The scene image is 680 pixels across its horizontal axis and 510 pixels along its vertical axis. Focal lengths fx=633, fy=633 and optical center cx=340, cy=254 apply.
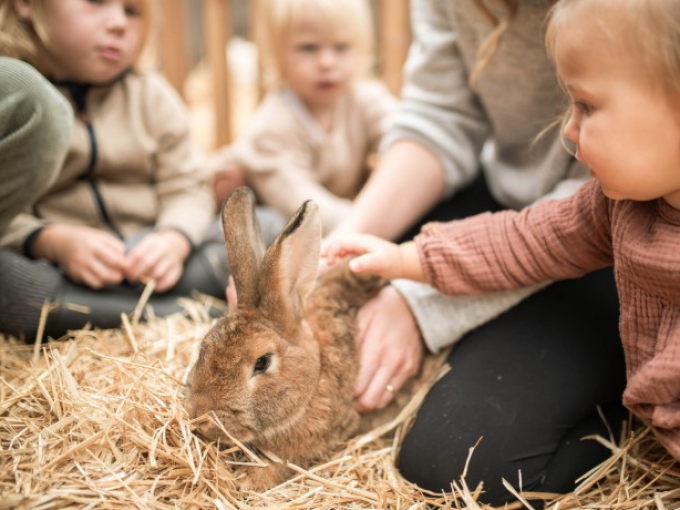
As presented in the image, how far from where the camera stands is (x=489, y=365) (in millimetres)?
1405

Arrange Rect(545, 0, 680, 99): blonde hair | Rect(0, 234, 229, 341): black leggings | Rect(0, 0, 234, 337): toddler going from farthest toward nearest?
1. Rect(0, 0, 234, 337): toddler
2. Rect(0, 234, 229, 341): black leggings
3. Rect(545, 0, 680, 99): blonde hair

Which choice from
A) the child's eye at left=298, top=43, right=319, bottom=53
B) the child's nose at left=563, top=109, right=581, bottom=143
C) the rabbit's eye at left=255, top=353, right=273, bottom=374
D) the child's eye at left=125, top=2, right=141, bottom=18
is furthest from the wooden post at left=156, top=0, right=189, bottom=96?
the child's nose at left=563, top=109, right=581, bottom=143

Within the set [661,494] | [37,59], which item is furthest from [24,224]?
[661,494]

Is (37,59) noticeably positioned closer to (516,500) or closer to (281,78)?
(281,78)

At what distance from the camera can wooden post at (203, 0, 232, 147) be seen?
3.17 metres

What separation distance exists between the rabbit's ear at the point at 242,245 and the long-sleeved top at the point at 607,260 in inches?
14.8

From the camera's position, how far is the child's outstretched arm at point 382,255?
52.8 inches

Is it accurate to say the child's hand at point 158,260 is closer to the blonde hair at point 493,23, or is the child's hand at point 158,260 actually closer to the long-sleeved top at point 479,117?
the long-sleeved top at point 479,117

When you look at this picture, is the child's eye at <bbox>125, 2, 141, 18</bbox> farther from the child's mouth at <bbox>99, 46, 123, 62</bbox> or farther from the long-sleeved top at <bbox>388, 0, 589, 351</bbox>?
the long-sleeved top at <bbox>388, 0, 589, 351</bbox>

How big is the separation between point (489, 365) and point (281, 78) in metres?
1.84

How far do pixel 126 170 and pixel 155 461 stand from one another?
128 centimetres

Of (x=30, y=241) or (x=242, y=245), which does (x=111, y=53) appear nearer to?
(x=30, y=241)

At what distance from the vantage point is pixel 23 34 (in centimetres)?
186

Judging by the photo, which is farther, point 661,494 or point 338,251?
point 338,251
